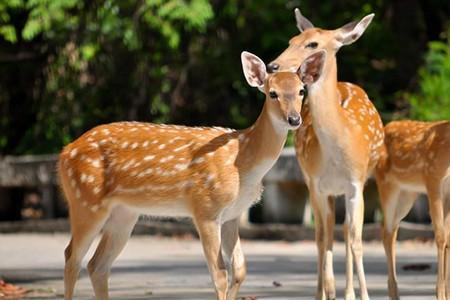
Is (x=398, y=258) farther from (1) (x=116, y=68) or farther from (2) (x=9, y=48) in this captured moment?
(2) (x=9, y=48)

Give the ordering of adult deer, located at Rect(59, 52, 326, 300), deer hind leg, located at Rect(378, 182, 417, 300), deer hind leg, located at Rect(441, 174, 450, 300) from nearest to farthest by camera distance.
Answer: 1. adult deer, located at Rect(59, 52, 326, 300)
2. deer hind leg, located at Rect(441, 174, 450, 300)
3. deer hind leg, located at Rect(378, 182, 417, 300)

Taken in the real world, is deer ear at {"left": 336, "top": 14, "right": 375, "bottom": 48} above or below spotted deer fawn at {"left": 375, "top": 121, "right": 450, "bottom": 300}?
above

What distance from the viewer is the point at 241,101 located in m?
24.3

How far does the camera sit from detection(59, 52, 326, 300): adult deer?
9836 millimetres

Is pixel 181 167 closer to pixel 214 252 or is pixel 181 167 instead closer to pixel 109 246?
pixel 214 252

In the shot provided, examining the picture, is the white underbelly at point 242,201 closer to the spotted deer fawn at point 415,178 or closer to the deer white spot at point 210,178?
the deer white spot at point 210,178

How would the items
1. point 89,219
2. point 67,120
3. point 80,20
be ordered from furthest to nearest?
1. point 67,120
2. point 80,20
3. point 89,219

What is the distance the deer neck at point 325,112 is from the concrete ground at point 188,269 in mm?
1413

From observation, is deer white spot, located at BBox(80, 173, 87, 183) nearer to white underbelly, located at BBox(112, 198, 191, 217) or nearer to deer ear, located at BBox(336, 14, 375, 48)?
white underbelly, located at BBox(112, 198, 191, 217)

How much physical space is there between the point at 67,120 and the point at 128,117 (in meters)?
1.02

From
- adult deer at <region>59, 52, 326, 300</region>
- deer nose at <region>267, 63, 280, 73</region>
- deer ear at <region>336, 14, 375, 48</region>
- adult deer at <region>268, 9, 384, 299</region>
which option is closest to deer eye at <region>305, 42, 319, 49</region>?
adult deer at <region>268, 9, 384, 299</region>

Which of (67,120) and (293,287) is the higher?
(293,287)

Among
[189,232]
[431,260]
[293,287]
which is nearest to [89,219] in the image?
[293,287]

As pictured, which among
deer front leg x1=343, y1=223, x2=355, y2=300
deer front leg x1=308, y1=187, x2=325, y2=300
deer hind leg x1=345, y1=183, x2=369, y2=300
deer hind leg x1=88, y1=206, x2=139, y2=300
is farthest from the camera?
deer front leg x1=308, y1=187, x2=325, y2=300
